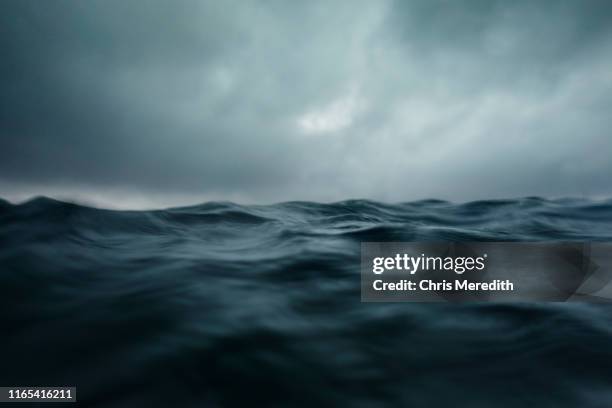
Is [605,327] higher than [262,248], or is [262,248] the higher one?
[262,248]

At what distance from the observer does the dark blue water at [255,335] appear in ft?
6.95

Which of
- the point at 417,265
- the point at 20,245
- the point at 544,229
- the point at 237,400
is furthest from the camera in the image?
the point at 544,229

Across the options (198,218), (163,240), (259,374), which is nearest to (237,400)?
(259,374)

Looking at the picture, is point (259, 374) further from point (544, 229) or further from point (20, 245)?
point (544, 229)

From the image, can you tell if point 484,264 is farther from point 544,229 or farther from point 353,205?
point 353,205

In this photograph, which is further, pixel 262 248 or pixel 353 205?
pixel 353 205

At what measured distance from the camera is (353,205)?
12719mm

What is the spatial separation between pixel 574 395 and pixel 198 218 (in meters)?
6.94

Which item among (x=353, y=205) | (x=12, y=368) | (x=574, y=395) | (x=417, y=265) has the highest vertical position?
(x=353, y=205)

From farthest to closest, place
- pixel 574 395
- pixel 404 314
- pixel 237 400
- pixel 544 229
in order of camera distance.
A: 1. pixel 544 229
2. pixel 404 314
3. pixel 574 395
4. pixel 237 400

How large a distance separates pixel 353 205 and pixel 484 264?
7958 millimetres

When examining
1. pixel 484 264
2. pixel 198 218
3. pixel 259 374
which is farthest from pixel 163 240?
pixel 484 264

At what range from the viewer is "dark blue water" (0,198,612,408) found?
6.95 feet

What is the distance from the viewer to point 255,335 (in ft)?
8.66
